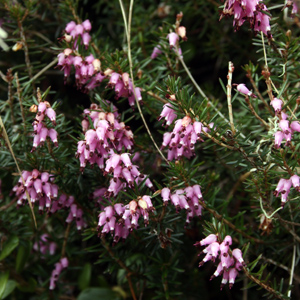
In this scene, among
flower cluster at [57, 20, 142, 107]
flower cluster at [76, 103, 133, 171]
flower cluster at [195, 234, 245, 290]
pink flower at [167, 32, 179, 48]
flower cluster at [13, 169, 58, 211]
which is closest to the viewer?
flower cluster at [195, 234, 245, 290]

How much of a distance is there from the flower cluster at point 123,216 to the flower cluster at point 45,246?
0.81 meters

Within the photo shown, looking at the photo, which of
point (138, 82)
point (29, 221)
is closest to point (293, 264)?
point (138, 82)

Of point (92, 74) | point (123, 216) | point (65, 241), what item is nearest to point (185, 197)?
point (123, 216)

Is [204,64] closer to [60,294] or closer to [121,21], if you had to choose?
[121,21]

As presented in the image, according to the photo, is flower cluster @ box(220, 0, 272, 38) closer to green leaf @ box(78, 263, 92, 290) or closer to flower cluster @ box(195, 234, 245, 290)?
flower cluster @ box(195, 234, 245, 290)

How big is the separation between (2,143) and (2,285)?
876 mm

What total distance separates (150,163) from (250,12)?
1.11m

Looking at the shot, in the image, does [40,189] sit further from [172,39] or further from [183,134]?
[172,39]

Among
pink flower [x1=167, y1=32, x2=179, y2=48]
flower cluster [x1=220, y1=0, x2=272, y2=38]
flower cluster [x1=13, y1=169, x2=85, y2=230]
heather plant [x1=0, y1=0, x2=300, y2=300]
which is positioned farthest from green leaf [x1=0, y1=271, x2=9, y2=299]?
flower cluster [x1=220, y1=0, x2=272, y2=38]

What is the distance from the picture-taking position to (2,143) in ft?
7.46

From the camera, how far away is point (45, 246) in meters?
2.79

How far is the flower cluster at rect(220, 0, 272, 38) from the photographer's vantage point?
5.83 feet

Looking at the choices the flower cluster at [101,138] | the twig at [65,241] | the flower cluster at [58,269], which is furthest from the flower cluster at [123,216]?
the flower cluster at [58,269]

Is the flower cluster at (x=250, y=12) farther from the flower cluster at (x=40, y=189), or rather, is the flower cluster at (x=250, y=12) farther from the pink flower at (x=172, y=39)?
the flower cluster at (x=40, y=189)
